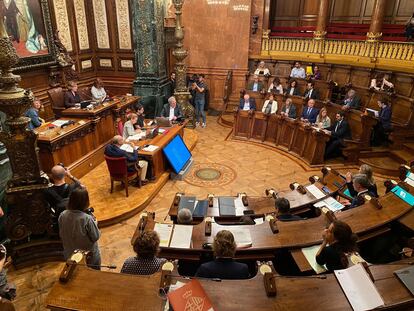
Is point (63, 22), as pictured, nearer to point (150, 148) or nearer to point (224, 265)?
point (150, 148)

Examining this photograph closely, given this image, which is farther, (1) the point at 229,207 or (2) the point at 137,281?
(1) the point at 229,207

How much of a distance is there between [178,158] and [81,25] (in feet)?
18.1

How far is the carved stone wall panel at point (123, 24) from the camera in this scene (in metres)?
9.29

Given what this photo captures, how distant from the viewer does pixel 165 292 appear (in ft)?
7.43

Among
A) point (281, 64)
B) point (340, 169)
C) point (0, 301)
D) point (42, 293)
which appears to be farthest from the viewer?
point (281, 64)

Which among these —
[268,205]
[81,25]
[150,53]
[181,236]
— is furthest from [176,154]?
[81,25]

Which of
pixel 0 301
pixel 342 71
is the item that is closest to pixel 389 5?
pixel 342 71

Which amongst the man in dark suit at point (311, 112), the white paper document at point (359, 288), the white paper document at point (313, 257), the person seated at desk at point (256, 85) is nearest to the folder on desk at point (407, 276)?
the white paper document at point (359, 288)

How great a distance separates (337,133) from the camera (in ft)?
22.5

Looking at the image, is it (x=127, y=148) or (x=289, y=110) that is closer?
(x=127, y=148)

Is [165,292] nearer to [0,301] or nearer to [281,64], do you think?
[0,301]

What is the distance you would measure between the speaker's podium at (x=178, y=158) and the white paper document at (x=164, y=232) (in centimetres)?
298

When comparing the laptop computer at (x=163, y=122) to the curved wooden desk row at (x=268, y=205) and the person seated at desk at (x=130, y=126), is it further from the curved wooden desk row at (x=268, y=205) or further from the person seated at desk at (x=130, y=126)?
the curved wooden desk row at (x=268, y=205)

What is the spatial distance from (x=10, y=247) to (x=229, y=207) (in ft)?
9.09
